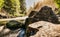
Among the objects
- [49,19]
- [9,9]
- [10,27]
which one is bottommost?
[9,9]

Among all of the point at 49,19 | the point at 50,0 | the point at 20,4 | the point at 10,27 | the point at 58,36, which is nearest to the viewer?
the point at 58,36

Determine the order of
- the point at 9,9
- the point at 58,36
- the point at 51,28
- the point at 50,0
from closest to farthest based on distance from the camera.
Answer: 1. the point at 58,36
2. the point at 51,28
3. the point at 50,0
4. the point at 9,9

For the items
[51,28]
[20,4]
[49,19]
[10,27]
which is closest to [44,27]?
[51,28]

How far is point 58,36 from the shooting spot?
776 cm

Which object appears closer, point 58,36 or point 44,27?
point 58,36

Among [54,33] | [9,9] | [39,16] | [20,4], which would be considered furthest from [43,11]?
[20,4]

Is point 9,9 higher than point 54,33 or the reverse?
the reverse

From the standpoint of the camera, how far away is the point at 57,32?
800 cm

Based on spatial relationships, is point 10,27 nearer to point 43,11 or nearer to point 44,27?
point 43,11

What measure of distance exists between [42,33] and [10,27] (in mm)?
8686

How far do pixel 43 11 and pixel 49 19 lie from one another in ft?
2.43

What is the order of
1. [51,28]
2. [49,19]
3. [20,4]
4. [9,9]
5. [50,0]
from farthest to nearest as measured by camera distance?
[20,4] → [9,9] → [50,0] → [49,19] → [51,28]

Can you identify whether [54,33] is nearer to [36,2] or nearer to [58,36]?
[58,36]

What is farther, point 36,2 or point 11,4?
point 11,4
